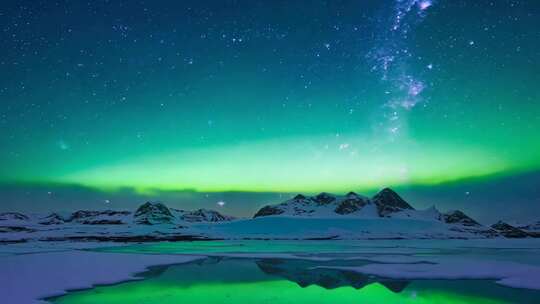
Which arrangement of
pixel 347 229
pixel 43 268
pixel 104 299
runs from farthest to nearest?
pixel 347 229 → pixel 43 268 → pixel 104 299

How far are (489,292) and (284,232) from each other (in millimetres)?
126495

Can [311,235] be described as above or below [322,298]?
below

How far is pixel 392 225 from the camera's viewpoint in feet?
539

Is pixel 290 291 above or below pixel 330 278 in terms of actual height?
above

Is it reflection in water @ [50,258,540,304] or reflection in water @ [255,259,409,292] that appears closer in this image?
reflection in water @ [50,258,540,304]

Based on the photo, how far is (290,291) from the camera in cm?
1698

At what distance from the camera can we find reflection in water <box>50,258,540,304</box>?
14.9 m

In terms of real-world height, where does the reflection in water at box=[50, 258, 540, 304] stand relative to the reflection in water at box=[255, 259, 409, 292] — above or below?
above

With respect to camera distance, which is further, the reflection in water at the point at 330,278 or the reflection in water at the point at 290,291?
the reflection in water at the point at 330,278

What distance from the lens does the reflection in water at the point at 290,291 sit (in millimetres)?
14906

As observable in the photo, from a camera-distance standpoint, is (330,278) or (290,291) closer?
(290,291)

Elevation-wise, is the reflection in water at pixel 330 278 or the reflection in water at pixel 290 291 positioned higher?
the reflection in water at pixel 290 291

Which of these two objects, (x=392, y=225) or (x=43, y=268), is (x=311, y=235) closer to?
(x=392, y=225)

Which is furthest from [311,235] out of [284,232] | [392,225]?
[392,225]
